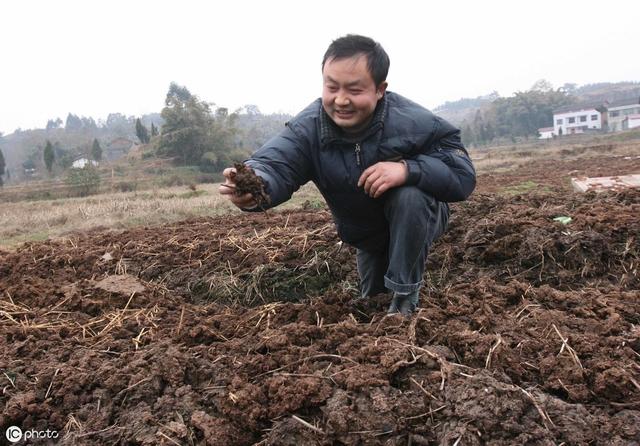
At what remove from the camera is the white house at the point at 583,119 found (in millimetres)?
64688

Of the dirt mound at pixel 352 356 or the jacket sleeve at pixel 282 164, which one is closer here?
the dirt mound at pixel 352 356

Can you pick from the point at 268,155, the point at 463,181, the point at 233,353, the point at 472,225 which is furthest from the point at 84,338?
the point at 472,225

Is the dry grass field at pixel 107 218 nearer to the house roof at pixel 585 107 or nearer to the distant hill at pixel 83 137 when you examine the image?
the distant hill at pixel 83 137

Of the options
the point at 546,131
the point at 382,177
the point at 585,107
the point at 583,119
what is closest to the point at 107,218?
the point at 382,177

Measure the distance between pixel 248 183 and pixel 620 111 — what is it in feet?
247

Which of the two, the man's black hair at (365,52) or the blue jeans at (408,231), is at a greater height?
the man's black hair at (365,52)

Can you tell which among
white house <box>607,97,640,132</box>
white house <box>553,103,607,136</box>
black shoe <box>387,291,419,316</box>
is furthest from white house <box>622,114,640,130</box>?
black shoe <box>387,291,419,316</box>

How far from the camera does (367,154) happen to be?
93.7 inches

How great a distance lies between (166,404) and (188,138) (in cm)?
4032

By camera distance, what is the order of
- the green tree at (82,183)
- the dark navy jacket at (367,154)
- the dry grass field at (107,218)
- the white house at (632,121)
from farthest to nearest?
1. the white house at (632,121)
2. the green tree at (82,183)
3. the dry grass field at (107,218)
4. the dark navy jacket at (367,154)

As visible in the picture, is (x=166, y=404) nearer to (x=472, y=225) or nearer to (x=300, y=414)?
(x=300, y=414)

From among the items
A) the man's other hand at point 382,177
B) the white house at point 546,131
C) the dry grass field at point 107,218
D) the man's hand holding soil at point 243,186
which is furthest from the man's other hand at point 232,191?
the white house at point 546,131

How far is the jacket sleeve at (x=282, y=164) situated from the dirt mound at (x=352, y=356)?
626 millimetres

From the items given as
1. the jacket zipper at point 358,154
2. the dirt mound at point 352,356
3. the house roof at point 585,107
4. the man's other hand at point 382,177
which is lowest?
the dirt mound at point 352,356
